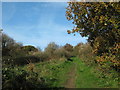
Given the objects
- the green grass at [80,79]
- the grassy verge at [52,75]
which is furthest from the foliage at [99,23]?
the grassy verge at [52,75]

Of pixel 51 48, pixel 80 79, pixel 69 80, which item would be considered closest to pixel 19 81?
pixel 69 80

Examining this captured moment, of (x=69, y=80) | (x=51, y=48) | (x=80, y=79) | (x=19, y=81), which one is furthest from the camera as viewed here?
(x=51, y=48)

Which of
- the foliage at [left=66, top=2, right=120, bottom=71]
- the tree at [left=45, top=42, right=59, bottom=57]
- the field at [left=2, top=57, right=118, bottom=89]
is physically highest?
the tree at [left=45, top=42, right=59, bottom=57]

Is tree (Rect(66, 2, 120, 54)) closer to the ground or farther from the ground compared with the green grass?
farther from the ground

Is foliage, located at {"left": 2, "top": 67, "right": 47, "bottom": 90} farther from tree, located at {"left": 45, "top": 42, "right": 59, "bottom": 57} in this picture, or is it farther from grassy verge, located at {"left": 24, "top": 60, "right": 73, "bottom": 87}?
tree, located at {"left": 45, "top": 42, "right": 59, "bottom": 57}

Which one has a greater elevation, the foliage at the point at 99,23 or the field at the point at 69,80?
the foliage at the point at 99,23

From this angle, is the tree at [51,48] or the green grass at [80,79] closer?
the green grass at [80,79]

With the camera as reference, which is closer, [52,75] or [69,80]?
[69,80]

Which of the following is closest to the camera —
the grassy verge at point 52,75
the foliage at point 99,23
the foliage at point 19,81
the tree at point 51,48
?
the foliage at point 19,81

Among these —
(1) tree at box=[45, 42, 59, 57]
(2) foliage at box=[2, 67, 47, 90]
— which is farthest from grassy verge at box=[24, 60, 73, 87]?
(1) tree at box=[45, 42, 59, 57]

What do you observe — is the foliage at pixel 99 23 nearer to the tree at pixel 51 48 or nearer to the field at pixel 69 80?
the field at pixel 69 80

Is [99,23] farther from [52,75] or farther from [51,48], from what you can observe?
[51,48]

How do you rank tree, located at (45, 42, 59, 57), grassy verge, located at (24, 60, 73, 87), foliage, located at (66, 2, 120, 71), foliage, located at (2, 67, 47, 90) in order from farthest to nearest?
tree, located at (45, 42, 59, 57)
grassy verge, located at (24, 60, 73, 87)
foliage, located at (66, 2, 120, 71)
foliage, located at (2, 67, 47, 90)

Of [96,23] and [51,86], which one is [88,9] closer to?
[96,23]
